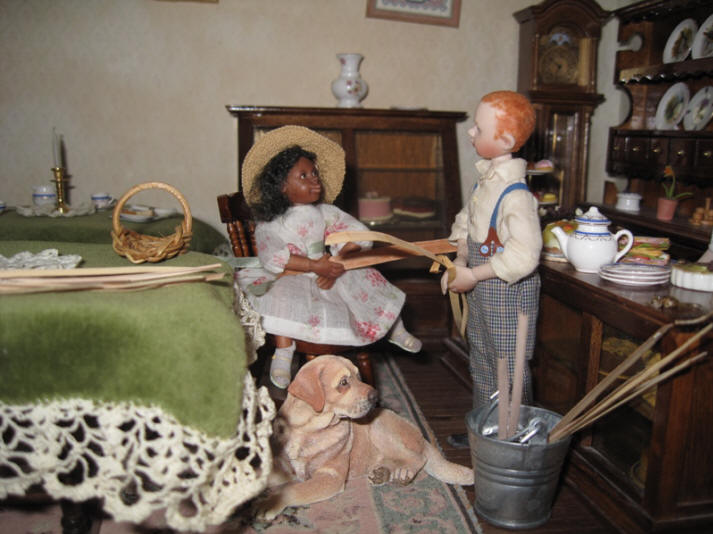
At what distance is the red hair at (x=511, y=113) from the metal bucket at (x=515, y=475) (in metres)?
0.94

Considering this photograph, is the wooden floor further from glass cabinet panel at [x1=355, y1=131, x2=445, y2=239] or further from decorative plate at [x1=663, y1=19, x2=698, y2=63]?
decorative plate at [x1=663, y1=19, x2=698, y2=63]

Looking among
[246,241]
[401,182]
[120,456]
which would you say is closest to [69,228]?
[246,241]

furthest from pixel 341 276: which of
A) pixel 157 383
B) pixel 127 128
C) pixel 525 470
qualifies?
pixel 127 128

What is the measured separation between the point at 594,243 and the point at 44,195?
3.00m

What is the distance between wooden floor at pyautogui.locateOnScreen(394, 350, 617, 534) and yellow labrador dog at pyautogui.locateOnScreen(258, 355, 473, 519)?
246mm

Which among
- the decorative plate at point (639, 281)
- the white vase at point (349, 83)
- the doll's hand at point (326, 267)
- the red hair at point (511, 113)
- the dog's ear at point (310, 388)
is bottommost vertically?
the dog's ear at point (310, 388)

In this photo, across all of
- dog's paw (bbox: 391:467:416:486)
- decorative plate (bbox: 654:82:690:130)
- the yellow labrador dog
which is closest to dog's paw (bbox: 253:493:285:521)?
the yellow labrador dog

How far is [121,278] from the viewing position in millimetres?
1433

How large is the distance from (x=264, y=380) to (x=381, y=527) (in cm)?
123

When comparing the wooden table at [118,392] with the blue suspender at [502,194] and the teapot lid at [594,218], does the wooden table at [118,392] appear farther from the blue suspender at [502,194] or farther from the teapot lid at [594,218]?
the teapot lid at [594,218]

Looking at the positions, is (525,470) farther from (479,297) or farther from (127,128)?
(127,128)

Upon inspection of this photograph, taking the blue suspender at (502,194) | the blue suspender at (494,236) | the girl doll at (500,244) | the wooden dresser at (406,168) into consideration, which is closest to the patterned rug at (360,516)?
the girl doll at (500,244)

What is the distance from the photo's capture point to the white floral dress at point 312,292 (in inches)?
88.9

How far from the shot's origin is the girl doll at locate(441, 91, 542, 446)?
1.92 meters
